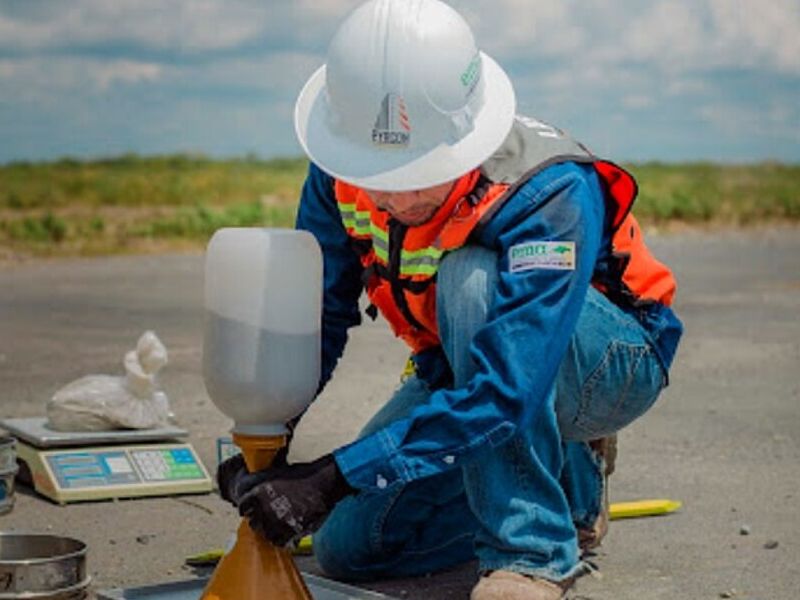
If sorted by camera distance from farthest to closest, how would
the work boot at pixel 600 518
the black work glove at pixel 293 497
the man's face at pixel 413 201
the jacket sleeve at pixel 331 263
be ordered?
the work boot at pixel 600 518
the jacket sleeve at pixel 331 263
the man's face at pixel 413 201
the black work glove at pixel 293 497

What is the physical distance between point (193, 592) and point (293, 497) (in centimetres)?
58

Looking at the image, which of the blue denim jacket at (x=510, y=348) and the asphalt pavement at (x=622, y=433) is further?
the asphalt pavement at (x=622, y=433)

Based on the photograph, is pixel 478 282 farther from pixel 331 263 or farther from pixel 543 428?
pixel 331 263

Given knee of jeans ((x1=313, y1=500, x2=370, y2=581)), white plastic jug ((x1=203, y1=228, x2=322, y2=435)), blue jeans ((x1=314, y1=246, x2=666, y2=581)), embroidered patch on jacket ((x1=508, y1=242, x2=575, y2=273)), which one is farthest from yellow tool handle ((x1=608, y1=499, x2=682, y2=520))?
white plastic jug ((x1=203, y1=228, x2=322, y2=435))

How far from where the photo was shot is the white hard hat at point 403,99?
3434 mm

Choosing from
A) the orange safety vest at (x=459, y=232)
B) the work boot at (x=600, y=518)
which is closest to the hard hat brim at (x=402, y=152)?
the orange safety vest at (x=459, y=232)

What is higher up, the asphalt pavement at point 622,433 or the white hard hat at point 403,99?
the white hard hat at point 403,99

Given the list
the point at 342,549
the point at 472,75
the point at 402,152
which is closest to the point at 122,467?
the point at 342,549

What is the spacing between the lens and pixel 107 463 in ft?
16.4

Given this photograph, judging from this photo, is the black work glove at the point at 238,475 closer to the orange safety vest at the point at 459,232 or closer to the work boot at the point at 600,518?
the orange safety vest at the point at 459,232

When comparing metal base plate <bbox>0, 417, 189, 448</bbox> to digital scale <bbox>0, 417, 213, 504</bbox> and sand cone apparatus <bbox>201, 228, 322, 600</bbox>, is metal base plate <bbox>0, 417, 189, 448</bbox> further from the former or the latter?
sand cone apparatus <bbox>201, 228, 322, 600</bbox>

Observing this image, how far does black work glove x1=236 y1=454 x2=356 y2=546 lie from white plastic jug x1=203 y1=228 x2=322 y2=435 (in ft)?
0.57

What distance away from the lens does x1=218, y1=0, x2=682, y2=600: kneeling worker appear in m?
3.42

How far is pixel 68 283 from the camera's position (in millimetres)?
11125
